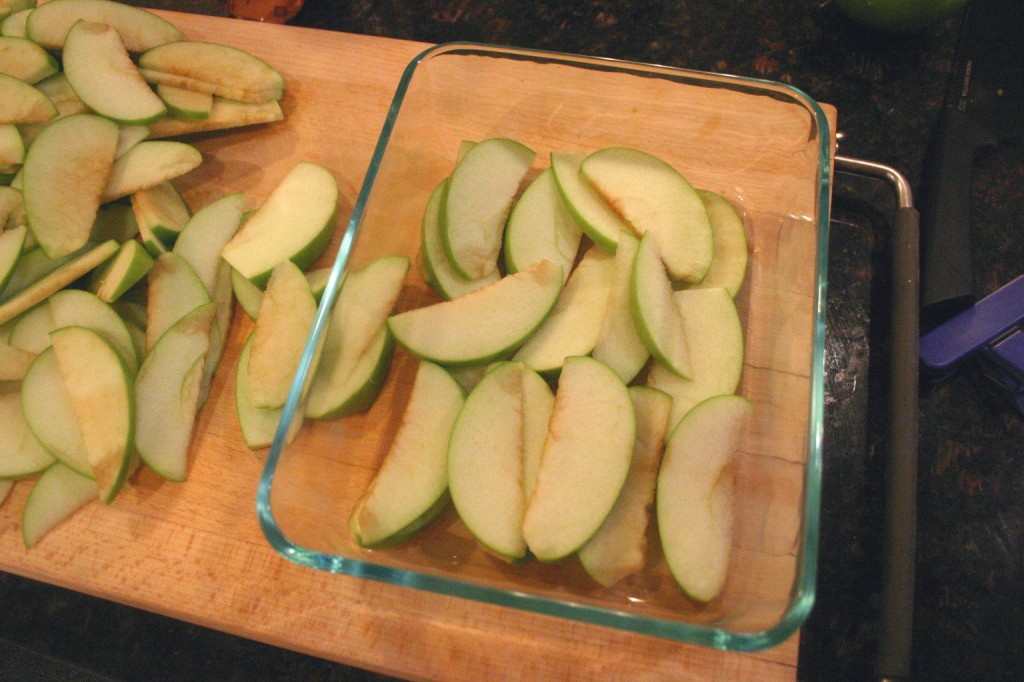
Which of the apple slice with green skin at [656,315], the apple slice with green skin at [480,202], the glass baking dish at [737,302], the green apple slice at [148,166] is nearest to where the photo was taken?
Answer: the glass baking dish at [737,302]

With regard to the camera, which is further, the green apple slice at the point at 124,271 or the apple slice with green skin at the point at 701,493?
the green apple slice at the point at 124,271

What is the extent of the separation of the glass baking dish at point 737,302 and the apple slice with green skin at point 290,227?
0.13 metres

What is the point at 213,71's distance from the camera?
1.19 m

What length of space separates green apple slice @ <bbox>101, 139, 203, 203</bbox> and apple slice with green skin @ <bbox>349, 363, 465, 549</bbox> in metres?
0.57

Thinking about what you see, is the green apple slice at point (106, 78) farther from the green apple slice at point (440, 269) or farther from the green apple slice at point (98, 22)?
the green apple slice at point (440, 269)

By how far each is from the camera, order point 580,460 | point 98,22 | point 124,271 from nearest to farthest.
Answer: point 580,460, point 124,271, point 98,22

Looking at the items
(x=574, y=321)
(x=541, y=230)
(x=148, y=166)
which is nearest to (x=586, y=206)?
(x=541, y=230)

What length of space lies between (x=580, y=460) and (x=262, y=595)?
464 mm

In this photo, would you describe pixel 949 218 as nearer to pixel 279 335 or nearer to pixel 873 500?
pixel 873 500

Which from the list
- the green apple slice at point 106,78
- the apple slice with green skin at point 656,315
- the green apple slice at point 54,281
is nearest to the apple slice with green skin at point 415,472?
the apple slice with green skin at point 656,315

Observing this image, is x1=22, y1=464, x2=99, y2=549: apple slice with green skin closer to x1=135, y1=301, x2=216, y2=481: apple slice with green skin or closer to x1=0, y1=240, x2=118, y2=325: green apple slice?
x1=135, y1=301, x2=216, y2=481: apple slice with green skin

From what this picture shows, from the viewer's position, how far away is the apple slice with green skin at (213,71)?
1.19m

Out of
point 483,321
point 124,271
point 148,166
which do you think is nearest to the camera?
point 483,321

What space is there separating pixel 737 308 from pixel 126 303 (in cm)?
93
